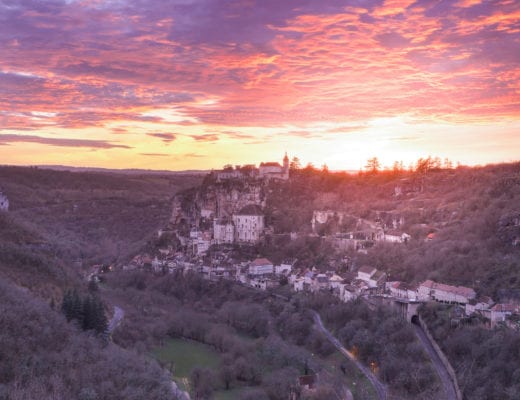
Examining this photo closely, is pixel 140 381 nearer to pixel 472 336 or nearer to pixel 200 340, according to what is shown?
pixel 472 336

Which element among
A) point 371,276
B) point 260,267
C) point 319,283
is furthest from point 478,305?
point 260,267

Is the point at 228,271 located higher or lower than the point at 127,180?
lower

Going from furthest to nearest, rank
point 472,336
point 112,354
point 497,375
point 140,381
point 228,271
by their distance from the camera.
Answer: point 228,271
point 472,336
point 497,375
point 112,354
point 140,381

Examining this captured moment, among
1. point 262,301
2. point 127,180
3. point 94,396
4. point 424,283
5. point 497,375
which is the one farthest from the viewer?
point 127,180

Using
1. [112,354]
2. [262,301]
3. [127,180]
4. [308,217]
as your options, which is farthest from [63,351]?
[127,180]

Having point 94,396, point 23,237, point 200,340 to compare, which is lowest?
point 200,340

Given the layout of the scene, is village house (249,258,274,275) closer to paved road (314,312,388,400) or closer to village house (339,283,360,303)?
village house (339,283,360,303)

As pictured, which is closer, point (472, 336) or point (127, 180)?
point (472, 336)
